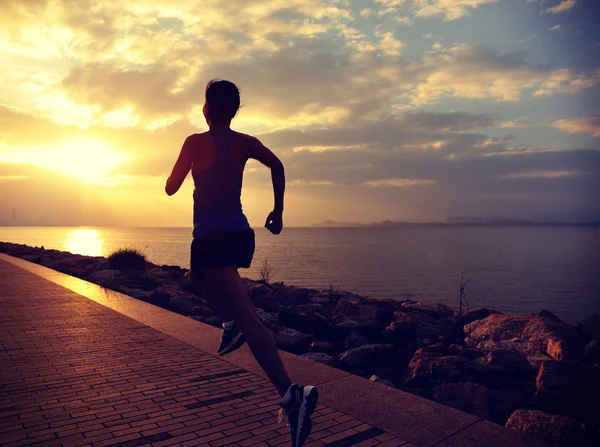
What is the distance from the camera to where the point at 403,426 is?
329cm

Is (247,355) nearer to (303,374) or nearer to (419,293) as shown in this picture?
(303,374)

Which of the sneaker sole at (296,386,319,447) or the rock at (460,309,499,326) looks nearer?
the sneaker sole at (296,386,319,447)

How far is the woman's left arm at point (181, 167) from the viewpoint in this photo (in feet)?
9.55

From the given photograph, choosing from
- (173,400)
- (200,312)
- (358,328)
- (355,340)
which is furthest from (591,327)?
(173,400)

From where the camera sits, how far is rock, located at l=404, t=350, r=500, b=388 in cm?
544

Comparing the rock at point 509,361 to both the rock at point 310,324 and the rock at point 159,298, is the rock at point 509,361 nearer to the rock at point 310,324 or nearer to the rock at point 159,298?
the rock at point 310,324

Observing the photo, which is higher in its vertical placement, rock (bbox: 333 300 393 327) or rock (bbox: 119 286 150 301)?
rock (bbox: 119 286 150 301)

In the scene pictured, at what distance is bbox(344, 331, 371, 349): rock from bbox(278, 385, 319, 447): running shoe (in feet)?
15.5

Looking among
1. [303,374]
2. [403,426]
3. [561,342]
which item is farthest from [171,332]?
[561,342]

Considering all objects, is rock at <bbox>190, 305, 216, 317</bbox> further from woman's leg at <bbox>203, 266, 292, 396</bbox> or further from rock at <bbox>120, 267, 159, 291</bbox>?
woman's leg at <bbox>203, 266, 292, 396</bbox>

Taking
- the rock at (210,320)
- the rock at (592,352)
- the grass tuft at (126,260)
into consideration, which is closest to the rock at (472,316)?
the rock at (592,352)

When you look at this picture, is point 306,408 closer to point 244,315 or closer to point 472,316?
point 244,315

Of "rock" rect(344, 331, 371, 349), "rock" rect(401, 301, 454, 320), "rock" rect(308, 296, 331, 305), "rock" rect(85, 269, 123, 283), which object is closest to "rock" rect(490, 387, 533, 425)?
"rock" rect(344, 331, 371, 349)

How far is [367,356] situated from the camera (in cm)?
633
